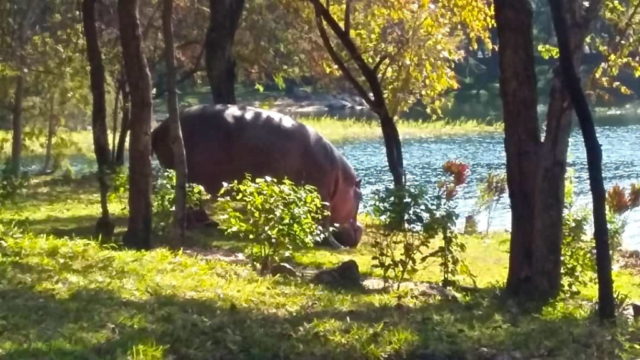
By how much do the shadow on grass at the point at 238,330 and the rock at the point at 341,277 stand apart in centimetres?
159

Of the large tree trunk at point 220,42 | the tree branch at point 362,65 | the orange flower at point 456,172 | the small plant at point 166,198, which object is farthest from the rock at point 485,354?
the orange flower at point 456,172

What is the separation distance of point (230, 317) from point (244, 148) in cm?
897

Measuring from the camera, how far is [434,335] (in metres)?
8.11

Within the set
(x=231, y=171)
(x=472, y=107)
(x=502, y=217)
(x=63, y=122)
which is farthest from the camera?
(x=472, y=107)

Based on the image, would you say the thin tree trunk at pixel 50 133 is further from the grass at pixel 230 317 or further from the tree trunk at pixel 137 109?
the grass at pixel 230 317

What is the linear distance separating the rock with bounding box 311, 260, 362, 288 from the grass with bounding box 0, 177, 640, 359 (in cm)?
29

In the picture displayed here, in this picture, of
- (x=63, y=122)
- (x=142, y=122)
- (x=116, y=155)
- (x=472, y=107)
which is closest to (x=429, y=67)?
(x=116, y=155)

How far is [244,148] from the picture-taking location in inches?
674

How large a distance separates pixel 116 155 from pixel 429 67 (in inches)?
364

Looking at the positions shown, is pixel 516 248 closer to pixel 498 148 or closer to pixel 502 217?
pixel 502 217

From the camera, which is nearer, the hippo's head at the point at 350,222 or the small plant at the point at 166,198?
the small plant at the point at 166,198

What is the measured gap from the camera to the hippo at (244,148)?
17.1 meters

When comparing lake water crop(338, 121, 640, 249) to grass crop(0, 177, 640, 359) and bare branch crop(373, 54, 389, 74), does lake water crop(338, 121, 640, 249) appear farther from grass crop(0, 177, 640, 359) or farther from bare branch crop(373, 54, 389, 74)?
grass crop(0, 177, 640, 359)

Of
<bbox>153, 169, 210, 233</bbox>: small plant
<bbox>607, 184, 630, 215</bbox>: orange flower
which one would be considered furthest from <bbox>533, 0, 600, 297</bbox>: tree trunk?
<bbox>607, 184, 630, 215</bbox>: orange flower
